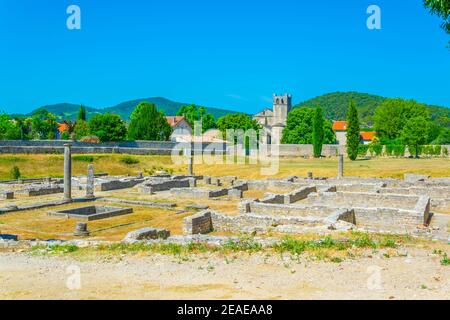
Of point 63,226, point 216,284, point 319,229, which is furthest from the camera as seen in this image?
point 63,226

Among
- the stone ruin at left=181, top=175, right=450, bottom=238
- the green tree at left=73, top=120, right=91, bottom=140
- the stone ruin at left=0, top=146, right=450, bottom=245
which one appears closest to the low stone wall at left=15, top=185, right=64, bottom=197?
the stone ruin at left=0, top=146, right=450, bottom=245

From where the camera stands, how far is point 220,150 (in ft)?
219

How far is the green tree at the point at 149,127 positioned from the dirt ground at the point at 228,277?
67478 mm

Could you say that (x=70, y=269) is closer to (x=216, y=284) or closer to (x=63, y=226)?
(x=216, y=284)

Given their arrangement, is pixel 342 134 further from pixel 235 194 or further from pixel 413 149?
pixel 235 194


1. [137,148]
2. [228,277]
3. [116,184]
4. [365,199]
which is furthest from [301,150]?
[228,277]

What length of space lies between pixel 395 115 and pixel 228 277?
82272mm

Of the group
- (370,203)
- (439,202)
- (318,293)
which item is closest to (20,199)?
(370,203)

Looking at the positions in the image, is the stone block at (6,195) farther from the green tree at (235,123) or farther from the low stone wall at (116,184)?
the green tree at (235,123)

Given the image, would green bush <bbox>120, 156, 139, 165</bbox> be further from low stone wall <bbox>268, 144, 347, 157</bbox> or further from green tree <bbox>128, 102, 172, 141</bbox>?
low stone wall <bbox>268, 144, 347, 157</bbox>

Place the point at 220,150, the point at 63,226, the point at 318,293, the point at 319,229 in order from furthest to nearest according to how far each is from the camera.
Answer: the point at 220,150
the point at 63,226
the point at 319,229
the point at 318,293

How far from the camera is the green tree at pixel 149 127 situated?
7756 centimetres

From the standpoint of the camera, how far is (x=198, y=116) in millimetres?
102938
